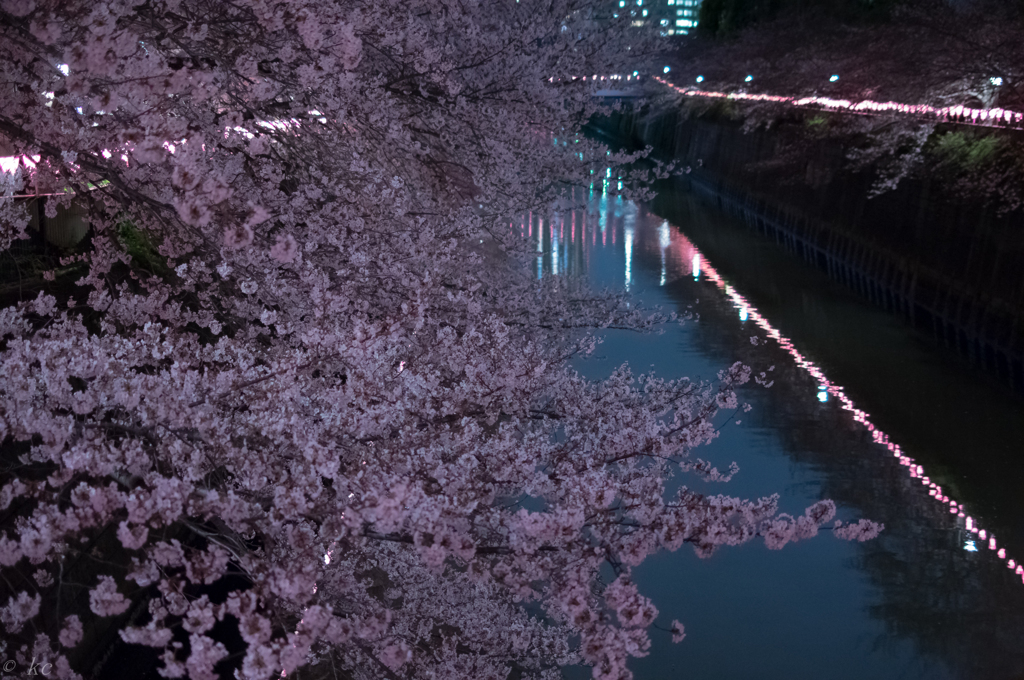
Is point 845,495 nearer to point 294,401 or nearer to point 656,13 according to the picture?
point 294,401

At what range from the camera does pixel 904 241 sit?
23203mm

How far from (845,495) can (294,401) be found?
9.72 metres

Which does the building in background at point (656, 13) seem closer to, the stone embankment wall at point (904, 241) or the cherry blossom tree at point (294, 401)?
the stone embankment wall at point (904, 241)

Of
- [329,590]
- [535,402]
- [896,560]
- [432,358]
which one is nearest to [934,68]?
[896,560]

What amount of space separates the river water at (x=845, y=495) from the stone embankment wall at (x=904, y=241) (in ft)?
2.77

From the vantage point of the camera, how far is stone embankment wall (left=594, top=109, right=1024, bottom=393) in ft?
58.7

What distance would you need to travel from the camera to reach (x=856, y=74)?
27344 mm

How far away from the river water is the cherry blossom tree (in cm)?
192

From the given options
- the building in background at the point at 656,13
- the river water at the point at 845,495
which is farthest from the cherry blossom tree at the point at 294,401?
the building in background at the point at 656,13

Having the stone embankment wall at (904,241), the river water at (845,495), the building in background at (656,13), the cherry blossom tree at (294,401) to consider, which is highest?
the building in background at (656,13)

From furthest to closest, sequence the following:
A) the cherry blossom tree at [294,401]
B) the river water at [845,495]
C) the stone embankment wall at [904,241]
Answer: the stone embankment wall at [904,241] < the river water at [845,495] < the cherry blossom tree at [294,401]

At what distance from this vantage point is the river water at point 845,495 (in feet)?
29.8

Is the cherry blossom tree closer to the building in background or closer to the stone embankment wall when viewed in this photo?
the building in background

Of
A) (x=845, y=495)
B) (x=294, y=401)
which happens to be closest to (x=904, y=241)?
(x=845, y=495)
